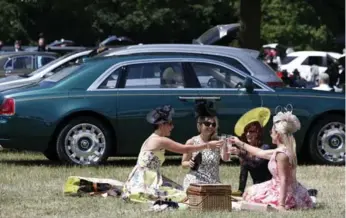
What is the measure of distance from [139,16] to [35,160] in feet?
125

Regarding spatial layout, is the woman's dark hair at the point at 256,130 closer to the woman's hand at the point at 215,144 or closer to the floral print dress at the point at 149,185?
the woman's hand at the point at 215,144

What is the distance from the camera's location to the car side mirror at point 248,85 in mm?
12539

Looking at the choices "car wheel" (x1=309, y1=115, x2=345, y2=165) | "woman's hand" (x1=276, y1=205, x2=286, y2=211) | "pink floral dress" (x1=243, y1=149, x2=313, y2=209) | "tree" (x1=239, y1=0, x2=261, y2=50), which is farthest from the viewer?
"tree" (x1=239, y1=0, x2=261, y2=50)

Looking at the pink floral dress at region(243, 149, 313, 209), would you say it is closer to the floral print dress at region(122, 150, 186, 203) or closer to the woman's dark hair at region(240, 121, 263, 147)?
the woman's dark hair at region(240, 121, 263, 147)

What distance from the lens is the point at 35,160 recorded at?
13.3m

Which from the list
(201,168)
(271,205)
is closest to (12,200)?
(201,168)

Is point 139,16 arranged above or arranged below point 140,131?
above

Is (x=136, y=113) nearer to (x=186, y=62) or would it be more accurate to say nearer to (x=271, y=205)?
(x=186, y=62)

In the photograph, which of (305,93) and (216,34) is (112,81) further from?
(216,34)

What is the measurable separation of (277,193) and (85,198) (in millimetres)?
1877

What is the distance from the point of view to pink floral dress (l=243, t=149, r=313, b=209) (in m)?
8.84

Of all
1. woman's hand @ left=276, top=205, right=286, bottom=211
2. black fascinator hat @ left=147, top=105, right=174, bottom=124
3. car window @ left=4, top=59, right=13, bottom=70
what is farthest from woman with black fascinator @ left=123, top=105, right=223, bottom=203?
car window @ left=4, top=59, right=13, bottom=70

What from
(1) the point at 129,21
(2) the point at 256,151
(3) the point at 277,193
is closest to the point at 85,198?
(2) the point at 256,151

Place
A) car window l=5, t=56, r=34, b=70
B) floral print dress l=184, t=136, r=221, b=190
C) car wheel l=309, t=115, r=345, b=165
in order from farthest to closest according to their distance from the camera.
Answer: car window l=5, t=56, r=34, b=70 → car wheel l=309, t=115, r=345, b=165 → floral print dress l=184, t=136, r=221, b=190
